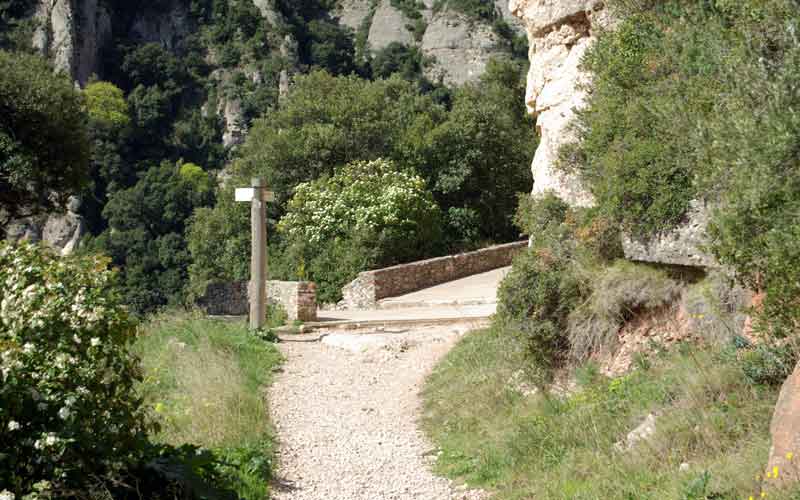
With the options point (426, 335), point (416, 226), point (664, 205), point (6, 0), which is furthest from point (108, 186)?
point (664, 205)

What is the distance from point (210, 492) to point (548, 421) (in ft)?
9.72

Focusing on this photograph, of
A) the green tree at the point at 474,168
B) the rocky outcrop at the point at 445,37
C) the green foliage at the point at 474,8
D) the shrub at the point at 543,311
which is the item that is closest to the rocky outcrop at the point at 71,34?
the rocky outcrop at the point at 445,37

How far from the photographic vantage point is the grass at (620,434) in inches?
210

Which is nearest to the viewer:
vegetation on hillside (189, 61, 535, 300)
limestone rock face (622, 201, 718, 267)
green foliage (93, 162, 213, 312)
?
limestone rock face (622, 201, 718, 267)

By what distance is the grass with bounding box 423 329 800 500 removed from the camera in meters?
5.32

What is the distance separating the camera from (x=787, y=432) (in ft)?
15.5

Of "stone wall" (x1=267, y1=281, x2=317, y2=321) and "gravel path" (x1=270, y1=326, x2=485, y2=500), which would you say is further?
"stone wall" (x1=267, y1=281, x2=317, y2=321)

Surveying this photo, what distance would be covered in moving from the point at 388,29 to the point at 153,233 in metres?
39.8

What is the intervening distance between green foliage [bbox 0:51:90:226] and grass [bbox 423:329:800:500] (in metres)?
14.1

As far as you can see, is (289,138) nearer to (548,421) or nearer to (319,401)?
(319,401)

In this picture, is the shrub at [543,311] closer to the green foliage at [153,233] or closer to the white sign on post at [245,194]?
the white sign on post at [245,194]

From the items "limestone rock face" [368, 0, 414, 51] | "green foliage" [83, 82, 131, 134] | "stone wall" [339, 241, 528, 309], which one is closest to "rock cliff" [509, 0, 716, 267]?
"stone wall" [339, 241, 528, 309]

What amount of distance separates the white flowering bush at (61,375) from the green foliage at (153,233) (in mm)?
35118

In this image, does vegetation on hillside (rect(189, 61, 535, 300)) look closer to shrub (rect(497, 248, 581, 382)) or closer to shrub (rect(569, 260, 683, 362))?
shrub (rect(497, 248, 581, 382))
